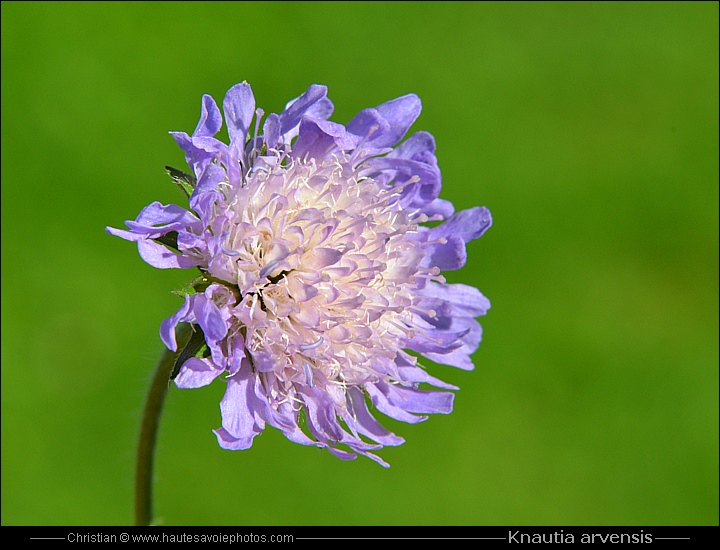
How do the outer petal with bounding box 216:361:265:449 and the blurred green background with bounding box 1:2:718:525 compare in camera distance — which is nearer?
the outer petal with bounding box 216:361:265:449

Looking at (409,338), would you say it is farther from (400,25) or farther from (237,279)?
(400,25)

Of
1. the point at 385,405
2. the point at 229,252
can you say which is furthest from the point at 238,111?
the point at 385,405

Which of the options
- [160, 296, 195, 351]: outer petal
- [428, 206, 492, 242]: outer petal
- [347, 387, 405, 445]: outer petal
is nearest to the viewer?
[160, 296, 195, 351]: outer petal

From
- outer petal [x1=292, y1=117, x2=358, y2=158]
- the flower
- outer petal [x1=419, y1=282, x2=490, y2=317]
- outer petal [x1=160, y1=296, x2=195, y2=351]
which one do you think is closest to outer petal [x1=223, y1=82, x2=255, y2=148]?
the flower

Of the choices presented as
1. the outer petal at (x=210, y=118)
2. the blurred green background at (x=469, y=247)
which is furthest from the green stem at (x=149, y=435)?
the blurred green background at (x=469, y=247)

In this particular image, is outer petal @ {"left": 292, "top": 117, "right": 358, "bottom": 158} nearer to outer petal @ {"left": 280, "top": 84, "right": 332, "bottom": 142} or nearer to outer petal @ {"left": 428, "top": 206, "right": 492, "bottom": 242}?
outer petal @ {"left": 280, "top": 84, "right": 332, "bottom": 142}

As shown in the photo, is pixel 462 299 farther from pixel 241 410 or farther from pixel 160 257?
pixel 160 257
